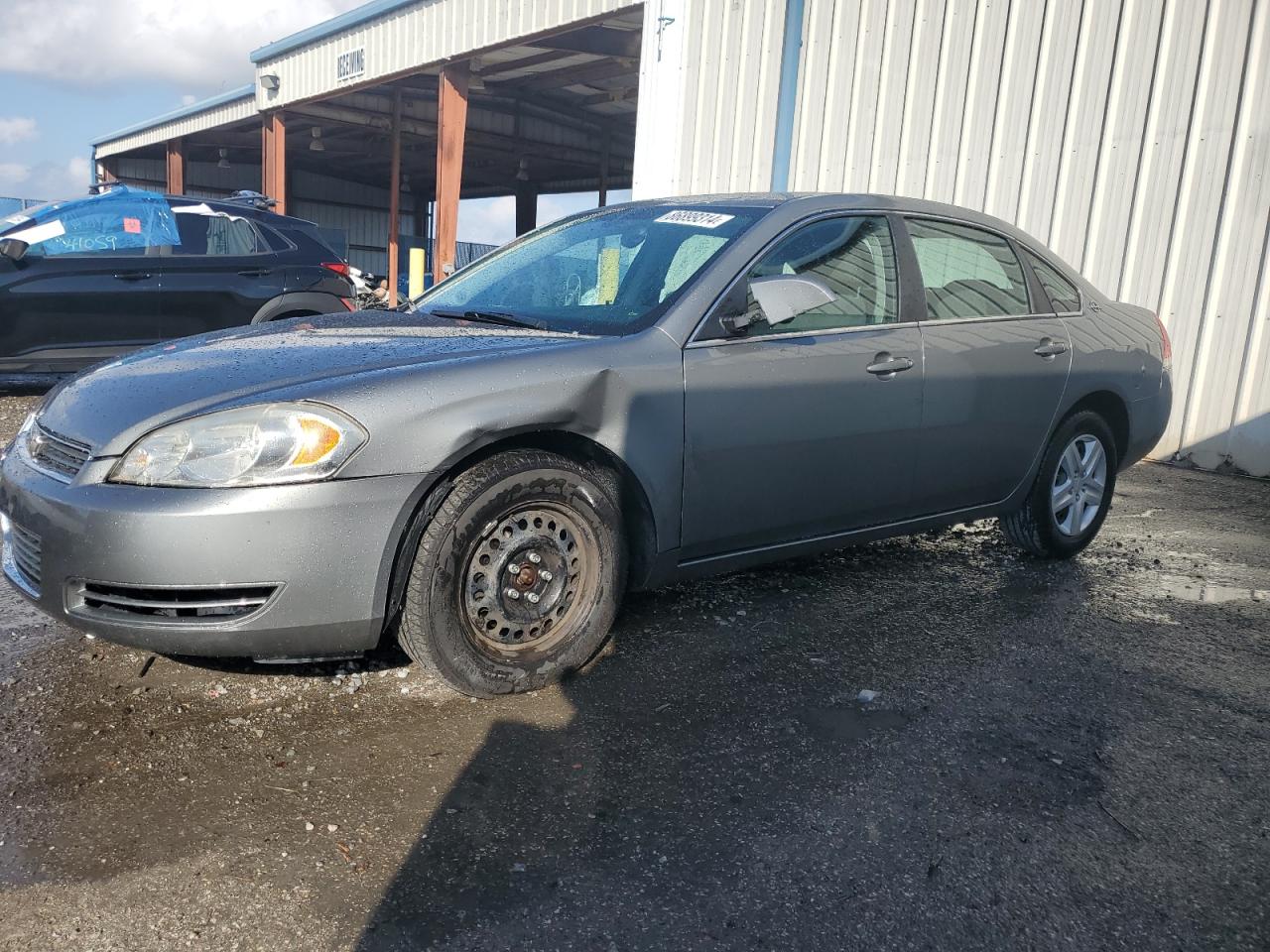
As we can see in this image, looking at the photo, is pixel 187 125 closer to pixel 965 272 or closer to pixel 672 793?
pixel 965 272

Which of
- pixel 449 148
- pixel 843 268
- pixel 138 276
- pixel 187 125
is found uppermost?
pixel 187 125

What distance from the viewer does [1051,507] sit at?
4367mm

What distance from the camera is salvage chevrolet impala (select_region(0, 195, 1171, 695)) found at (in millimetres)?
2398

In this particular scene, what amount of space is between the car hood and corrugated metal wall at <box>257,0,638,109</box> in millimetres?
8733

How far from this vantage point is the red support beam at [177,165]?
24.9 metres

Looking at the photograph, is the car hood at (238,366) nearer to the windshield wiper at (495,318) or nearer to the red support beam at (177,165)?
the windshield wiper at (495,318)

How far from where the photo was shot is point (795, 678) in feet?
10.2

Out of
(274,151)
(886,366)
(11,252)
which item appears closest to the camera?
(886,366)


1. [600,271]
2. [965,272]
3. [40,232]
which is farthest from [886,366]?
[40,232]

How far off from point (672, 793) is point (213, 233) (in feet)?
22.3

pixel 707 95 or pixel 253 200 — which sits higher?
pixel 707 95

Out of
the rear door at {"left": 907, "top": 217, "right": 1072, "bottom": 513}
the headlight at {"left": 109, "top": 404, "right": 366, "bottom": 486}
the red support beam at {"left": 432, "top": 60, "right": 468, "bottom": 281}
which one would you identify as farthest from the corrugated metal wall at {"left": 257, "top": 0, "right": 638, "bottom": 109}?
the headlight at {"left": 109, "top": 404, "right": 366, "bottom": 486}

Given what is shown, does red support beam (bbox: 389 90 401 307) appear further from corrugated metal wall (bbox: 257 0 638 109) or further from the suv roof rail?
the suv roof rail

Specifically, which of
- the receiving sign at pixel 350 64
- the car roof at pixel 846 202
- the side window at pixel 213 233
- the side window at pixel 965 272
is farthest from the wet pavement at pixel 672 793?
the receiving sign at pixel 350 64
